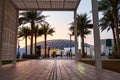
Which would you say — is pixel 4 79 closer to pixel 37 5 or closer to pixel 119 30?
pixel 37 5

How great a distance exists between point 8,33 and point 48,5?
507cm

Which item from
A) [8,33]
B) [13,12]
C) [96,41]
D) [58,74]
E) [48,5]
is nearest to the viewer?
[58,74]

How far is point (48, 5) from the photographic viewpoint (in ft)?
62.8

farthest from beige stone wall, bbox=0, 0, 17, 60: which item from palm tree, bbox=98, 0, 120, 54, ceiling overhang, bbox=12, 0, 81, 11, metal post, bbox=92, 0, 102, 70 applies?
palm tree, bbox=98, 0, 120, 54

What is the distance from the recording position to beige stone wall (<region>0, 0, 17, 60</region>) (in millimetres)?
14867

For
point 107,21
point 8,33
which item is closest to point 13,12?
point 8,33

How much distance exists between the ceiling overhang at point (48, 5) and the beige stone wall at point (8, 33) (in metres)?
0.94

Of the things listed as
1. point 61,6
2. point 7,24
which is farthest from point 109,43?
point 7,24

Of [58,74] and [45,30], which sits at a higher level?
[45,30]

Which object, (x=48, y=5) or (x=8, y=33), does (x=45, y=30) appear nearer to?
(x=48, y=5)

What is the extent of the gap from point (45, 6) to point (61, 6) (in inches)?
60.8

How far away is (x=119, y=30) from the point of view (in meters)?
32.2

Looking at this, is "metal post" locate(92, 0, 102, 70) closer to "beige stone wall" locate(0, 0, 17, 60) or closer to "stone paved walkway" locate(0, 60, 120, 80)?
"stone paved walkway" locate(0, 60, 120, 80)

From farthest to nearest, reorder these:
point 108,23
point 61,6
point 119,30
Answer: point 108,23
point 119,30
point 61,6
